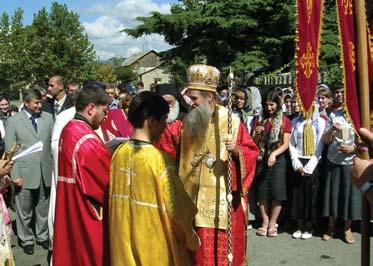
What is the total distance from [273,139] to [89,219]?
11.9 ft

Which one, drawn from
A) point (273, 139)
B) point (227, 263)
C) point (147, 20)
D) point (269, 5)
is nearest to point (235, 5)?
point (269, 5)

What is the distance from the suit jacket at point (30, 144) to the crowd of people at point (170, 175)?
1cm

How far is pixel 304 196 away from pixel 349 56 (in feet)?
12.9

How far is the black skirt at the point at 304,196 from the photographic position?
20.6 ft

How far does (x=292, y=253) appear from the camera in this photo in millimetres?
5730

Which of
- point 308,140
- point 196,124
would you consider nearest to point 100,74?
point 308,140

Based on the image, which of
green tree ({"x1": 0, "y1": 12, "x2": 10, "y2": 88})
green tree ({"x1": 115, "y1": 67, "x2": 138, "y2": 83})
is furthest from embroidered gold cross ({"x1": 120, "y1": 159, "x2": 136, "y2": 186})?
green tree ({"x1": 115, "y1": 67, "x2": 138, "y2": 83})

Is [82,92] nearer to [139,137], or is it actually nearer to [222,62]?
[139,137]

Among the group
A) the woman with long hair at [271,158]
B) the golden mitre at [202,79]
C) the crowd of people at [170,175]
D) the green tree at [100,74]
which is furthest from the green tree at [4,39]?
the golden mitre at [202,79]

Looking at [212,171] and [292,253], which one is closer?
[212,171]

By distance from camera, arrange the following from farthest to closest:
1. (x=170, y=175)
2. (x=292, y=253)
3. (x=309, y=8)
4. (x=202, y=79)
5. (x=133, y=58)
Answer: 1. (x=133, y=58)
2. (x=292, y=253)
3. (x=202, y=79)
4. (x=309, y=8)
5. (x=170, y=175)

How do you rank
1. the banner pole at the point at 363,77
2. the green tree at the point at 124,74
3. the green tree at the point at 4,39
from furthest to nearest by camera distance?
the green tree at the point at 124,74, the green tree at the point at 4,39, the banner pole at the point at 363,77

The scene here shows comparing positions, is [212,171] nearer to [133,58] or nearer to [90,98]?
[90,98]

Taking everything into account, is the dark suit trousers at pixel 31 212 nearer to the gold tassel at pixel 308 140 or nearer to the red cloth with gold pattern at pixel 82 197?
the red cloth with gold pattern at pixel 82 197
